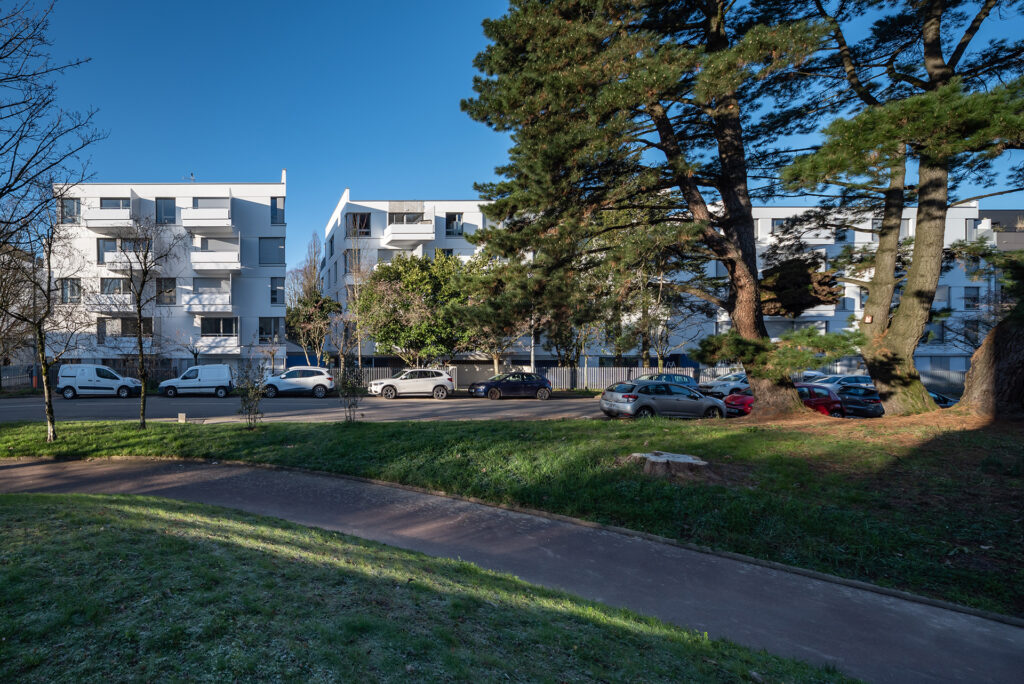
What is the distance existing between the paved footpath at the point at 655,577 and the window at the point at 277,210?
30.7 meters

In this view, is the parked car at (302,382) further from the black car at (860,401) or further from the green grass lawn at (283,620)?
the black car at (860,401)

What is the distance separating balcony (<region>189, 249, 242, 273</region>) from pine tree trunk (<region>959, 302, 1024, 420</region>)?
124 ft

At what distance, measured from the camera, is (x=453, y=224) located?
41.9 metres

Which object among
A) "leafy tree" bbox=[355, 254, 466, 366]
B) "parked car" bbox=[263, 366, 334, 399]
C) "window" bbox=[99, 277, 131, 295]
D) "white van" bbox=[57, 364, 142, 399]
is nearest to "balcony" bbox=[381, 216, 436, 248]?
"leafy tree" bbox=[355, 254, 466, 366]

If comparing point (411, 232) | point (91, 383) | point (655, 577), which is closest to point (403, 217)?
point (411, 232)

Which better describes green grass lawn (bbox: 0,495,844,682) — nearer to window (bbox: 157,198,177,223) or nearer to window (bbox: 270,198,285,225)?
window (bbox: 270,198,285,225)

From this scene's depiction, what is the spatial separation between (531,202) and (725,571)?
724 centimetres

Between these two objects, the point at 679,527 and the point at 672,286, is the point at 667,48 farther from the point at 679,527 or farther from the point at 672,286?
the point at 679,527

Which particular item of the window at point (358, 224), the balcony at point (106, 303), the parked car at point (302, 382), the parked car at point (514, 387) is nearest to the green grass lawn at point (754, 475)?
the parked car at point (302, 382)

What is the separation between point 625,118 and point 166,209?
38162 mm

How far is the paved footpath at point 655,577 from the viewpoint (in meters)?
4.28

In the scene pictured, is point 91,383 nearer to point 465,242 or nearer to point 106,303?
point 106,303

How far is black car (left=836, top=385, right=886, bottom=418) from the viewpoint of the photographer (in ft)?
60.9

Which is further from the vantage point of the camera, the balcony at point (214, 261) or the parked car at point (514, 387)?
the balcony at point (214, 261)
